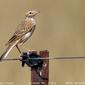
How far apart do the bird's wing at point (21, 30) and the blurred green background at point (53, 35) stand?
4.12 ft

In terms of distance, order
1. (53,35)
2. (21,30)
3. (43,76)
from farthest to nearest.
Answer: (53,35) → (21,30) → (43,76)

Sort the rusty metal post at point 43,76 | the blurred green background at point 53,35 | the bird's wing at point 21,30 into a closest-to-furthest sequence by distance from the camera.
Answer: the rusty metal post at point 43,76 < the bird's wing at point 21,30 < the blurred green background at point 53,35

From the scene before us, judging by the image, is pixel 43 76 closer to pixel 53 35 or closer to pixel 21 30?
pixel 21 30

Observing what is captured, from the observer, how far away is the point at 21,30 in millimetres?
8023

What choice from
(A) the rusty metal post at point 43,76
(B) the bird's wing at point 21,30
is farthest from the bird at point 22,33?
(A) the rusty metal post at point 43,76

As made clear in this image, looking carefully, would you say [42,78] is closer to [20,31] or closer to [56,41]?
[20,31]

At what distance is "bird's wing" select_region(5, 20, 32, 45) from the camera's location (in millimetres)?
7855

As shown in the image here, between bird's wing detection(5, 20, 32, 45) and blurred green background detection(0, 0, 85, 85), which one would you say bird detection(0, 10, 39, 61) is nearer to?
bird's wing detection(5, 20, 32, 45)

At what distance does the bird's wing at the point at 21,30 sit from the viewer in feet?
25.8

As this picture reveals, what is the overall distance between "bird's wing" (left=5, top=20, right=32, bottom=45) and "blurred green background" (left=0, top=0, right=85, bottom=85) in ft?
4.12

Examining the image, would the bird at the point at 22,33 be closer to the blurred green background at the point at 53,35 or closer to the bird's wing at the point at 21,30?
the bird's wing at the point at 21,30

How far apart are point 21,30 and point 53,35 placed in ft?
7.12

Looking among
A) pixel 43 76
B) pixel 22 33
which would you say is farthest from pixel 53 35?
pixel 43 76

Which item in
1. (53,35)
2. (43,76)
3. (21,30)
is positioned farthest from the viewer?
(53,35)
